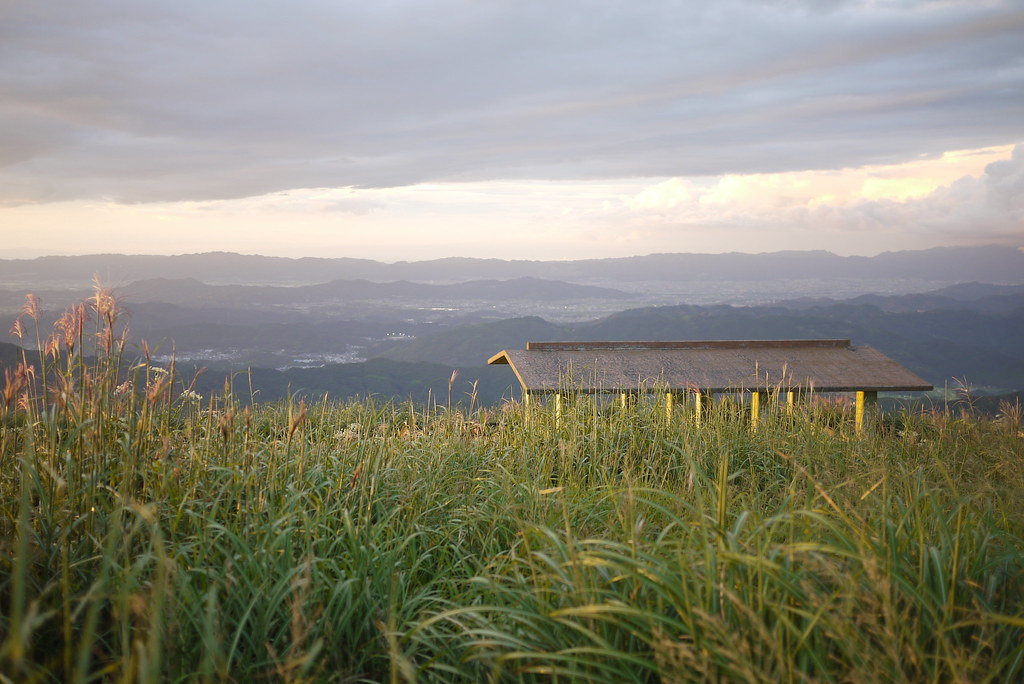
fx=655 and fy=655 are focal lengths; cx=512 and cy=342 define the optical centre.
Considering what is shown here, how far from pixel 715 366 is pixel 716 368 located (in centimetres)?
8

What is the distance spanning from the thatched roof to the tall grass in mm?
3033

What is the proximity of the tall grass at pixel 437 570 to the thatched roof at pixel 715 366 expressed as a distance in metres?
3.03

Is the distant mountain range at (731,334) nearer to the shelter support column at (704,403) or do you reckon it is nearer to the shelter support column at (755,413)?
the shelter support column at (704,403)

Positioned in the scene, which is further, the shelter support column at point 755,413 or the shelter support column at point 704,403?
the shelter support column at point 704,403

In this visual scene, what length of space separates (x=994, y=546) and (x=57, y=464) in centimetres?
419

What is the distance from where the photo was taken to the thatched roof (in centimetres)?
720

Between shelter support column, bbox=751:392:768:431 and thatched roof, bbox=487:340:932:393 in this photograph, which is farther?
thatched roof, bbox=487:340:932:393

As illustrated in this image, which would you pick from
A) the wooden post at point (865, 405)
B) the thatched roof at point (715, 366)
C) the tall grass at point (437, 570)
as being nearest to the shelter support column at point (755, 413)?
the thatched roof at point (715, 366)

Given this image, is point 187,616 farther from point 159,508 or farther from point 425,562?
point 425,562

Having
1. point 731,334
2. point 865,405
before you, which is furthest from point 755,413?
point 731,334

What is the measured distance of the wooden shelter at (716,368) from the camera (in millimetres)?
7016


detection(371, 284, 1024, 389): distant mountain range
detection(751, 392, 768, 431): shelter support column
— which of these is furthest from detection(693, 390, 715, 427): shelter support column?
detection(371, 284, 1024, 389): distant mountain range

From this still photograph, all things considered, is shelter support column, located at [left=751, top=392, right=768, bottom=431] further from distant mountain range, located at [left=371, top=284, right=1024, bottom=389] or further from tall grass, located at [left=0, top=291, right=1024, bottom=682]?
distant mountain range, located at [left=371, top=284, right=1024, bottom=389]

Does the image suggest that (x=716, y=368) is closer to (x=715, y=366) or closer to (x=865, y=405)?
(x=715, y=366)
